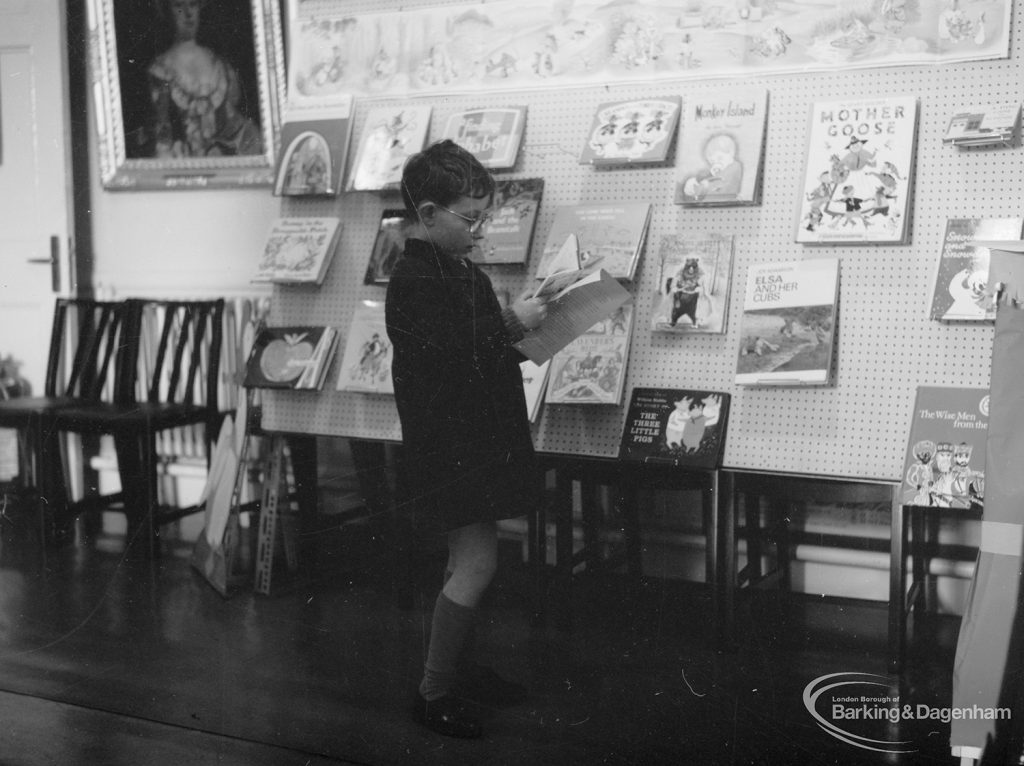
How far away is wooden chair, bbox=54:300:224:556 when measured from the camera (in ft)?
11.6

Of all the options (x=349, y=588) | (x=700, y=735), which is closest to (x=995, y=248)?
(x=700, y=735)

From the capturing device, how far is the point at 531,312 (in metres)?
2.10

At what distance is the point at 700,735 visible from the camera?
2.22 m

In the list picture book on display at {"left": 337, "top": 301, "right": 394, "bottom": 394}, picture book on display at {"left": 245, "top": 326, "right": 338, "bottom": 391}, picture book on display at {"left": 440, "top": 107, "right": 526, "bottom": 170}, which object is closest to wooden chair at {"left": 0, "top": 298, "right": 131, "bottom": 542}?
picture book on display at {"left": 245, "top": 326, "right": 338, "bottom": 391}

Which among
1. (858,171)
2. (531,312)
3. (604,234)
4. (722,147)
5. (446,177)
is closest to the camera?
(531,312)

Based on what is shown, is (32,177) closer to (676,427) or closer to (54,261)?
(54,261)

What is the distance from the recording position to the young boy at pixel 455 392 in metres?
2.13

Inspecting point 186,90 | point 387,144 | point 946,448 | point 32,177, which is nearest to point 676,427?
point 946,448

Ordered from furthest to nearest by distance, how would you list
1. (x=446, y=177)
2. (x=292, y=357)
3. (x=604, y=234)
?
(x=292, y=357), (x=604, y=234), (x=446, y=177)

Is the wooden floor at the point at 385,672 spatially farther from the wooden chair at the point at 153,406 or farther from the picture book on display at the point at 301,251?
the picture book on display at the point at 301,251

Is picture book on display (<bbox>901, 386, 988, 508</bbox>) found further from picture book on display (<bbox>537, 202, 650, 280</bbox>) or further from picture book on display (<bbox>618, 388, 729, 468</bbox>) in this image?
picture book on display (<bbox>537, 202, 650, 280</bbox>)

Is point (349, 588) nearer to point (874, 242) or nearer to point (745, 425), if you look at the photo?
point (745, 425)

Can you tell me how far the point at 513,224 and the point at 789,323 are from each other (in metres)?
0.84

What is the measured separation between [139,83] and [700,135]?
6.80 ft
